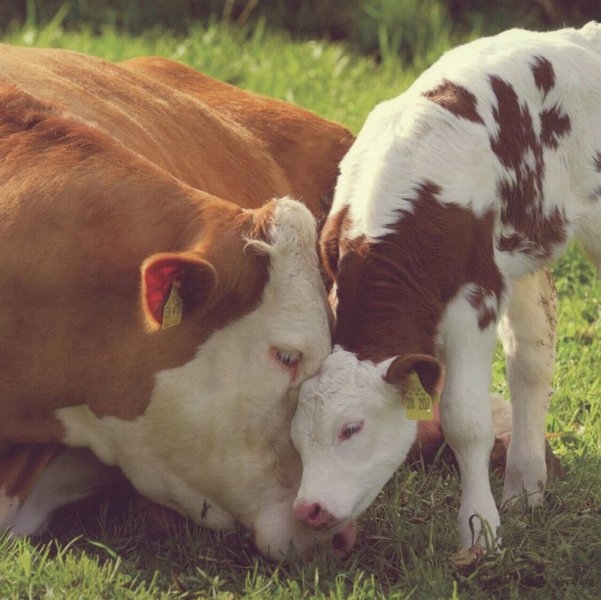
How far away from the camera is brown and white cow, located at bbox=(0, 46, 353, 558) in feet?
16.0

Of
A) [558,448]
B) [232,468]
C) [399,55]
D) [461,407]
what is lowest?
[399,55]

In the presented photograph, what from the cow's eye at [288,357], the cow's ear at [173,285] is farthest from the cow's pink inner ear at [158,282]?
the cow's eye at [288,357]

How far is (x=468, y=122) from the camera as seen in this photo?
5184mm

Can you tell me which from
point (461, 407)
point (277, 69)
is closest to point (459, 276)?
point (461, 407)

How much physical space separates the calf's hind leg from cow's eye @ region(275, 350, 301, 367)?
0.95m

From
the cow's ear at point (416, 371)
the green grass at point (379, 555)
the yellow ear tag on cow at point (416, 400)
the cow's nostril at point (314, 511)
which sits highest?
the cow's ear at point (416, 371)

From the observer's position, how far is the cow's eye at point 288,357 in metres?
4.90

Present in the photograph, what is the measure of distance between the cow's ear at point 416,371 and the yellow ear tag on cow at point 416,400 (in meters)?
0.01

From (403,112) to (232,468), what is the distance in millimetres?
1285

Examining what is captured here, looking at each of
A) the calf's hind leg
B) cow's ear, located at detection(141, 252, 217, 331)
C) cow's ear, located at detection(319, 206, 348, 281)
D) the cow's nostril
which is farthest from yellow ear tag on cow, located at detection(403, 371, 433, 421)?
the calf's hind leg

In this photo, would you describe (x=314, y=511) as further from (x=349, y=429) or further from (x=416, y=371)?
(x=416, y=371)

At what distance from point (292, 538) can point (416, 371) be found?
0.69m

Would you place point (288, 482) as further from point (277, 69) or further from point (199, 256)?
point (277, 69)

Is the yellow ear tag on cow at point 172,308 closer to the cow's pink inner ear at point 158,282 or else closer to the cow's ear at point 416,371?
the cow's pink inner ear at point 158,282
